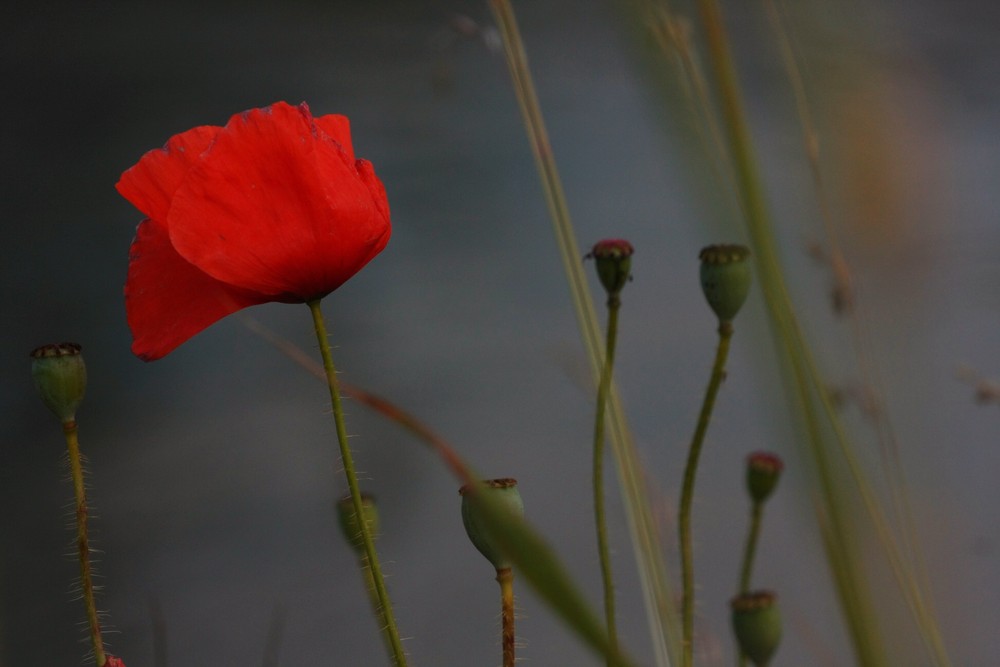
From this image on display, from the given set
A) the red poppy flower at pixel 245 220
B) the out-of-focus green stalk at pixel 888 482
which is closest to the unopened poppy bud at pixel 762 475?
the out-of-focus green stalk at pixel 888 482

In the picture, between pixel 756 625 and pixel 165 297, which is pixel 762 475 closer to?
pixel 756 625

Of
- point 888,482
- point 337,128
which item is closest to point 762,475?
point 888,482

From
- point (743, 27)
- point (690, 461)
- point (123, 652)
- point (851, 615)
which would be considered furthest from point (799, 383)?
point (743, 27)

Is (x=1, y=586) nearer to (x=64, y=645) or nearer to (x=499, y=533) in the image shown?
(x=64, y=645)

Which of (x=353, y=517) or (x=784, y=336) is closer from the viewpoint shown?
(x=784, y=336)

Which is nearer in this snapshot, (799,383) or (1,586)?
(799,383)

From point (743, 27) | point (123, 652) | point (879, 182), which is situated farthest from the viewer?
point (743, 27)

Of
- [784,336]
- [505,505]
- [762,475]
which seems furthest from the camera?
[762,475]
